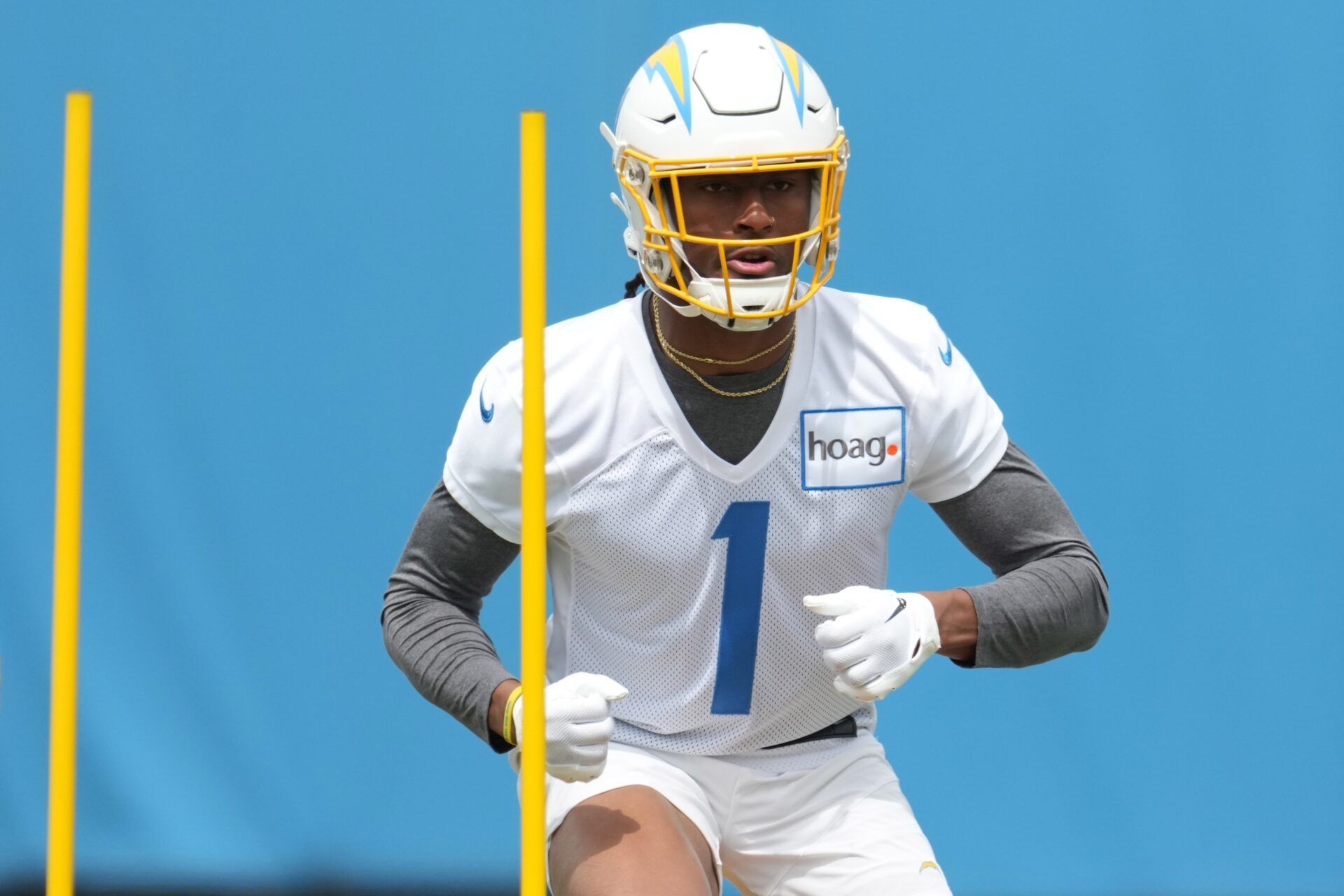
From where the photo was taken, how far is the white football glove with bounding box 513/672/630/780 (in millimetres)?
Result: 2145

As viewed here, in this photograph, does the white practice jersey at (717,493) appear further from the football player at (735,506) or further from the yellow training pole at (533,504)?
the yellow training pole at (533,504)

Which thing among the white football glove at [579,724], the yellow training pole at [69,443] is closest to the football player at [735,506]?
the white football glove at [579,724]

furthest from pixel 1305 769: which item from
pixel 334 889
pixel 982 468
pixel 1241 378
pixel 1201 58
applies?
pixel 334 889

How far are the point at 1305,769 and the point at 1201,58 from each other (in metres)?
1.38

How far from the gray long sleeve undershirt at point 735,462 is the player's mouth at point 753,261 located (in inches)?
7.3

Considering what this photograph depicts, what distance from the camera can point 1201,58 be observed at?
12.4ft

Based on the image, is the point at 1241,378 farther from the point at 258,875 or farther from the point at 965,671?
the point at 258,875

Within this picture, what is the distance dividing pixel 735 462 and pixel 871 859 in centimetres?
53

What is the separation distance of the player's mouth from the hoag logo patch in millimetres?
217

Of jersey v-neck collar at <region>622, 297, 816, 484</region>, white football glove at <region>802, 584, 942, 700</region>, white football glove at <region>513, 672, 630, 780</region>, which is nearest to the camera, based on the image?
white football glove at <region>513, 672, 630, 780</region>

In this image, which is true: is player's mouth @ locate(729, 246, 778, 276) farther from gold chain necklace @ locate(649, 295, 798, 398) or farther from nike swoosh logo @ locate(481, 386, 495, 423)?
nike swoosh logo @ locate(481, 386, 495, 423)

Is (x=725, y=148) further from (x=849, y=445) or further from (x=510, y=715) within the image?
(x=510, y=715)

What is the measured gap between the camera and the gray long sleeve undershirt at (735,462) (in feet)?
8.04

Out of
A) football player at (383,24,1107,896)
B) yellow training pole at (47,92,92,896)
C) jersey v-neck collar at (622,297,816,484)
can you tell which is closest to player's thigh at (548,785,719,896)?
football player at (383,24,1107,896)
